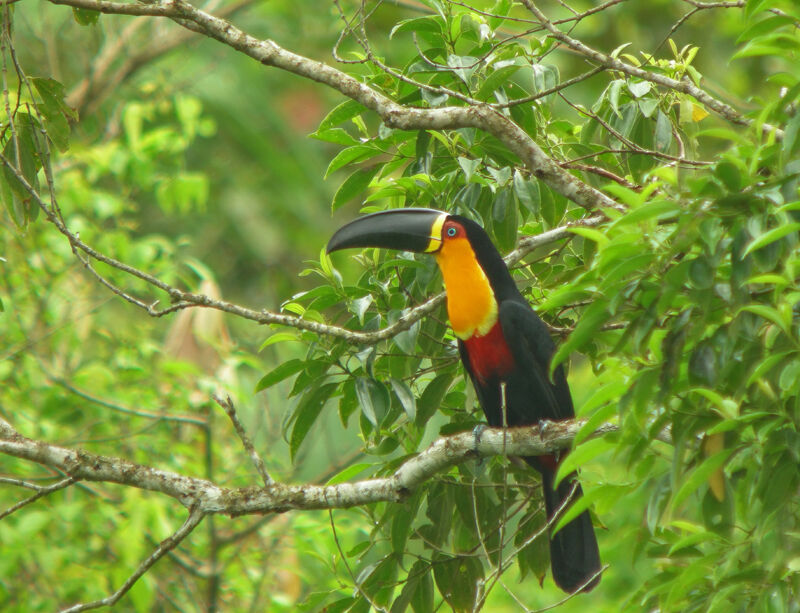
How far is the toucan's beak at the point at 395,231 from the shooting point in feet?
11.0

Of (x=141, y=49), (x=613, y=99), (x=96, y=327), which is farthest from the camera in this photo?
(x=141, y=49)

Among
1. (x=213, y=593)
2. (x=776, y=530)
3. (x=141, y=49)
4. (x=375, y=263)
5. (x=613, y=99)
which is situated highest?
(x=141, y=49)

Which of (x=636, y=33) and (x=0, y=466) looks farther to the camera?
(x=636, y=33)

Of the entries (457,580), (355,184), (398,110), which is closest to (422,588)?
(457,580)

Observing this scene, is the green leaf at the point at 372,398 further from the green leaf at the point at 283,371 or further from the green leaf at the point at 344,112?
the green leaf at the point at 344,112

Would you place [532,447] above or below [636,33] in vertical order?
below

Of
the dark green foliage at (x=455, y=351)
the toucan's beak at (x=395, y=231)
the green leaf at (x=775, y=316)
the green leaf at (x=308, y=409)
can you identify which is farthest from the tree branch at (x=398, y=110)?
the green leaf at (x=775, y=316)

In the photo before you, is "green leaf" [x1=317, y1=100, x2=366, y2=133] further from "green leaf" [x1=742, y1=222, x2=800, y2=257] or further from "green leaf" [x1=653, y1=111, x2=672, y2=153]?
"green leaf" [x1=742, y1=222, x2=800, y2=257]

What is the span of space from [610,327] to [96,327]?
14.3 feet

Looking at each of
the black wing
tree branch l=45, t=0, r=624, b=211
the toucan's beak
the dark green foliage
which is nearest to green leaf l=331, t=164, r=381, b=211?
the dark green foliage

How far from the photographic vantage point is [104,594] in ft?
16.6

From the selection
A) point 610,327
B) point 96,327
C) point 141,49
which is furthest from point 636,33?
point 610,327

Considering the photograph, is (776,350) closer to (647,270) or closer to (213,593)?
(647,270)

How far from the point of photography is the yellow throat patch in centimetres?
355
